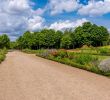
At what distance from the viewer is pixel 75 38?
377ft

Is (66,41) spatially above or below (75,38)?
below

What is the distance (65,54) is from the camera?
3700 cm

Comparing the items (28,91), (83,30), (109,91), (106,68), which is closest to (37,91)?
(28,91)

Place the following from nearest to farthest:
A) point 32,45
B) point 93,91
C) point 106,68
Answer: point 93,91 < point 106,68 < point 32,45

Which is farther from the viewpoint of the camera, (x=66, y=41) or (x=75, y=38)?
(x=75, y=38)

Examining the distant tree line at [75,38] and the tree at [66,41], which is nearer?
the distant tree line at [75,38]

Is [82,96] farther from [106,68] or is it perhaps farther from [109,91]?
[106,68]

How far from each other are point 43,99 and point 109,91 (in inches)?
117

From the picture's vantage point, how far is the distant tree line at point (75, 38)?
371 feet

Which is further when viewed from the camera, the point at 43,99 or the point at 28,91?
the point at 28,91

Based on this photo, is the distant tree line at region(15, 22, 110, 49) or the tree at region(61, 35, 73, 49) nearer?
the distant tree line at region(15, 22, 110, 49)

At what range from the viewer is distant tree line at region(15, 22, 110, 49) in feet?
371

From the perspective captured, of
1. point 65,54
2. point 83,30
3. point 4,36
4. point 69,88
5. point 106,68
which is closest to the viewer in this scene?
point 69,88

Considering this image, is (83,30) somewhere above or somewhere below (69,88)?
above
